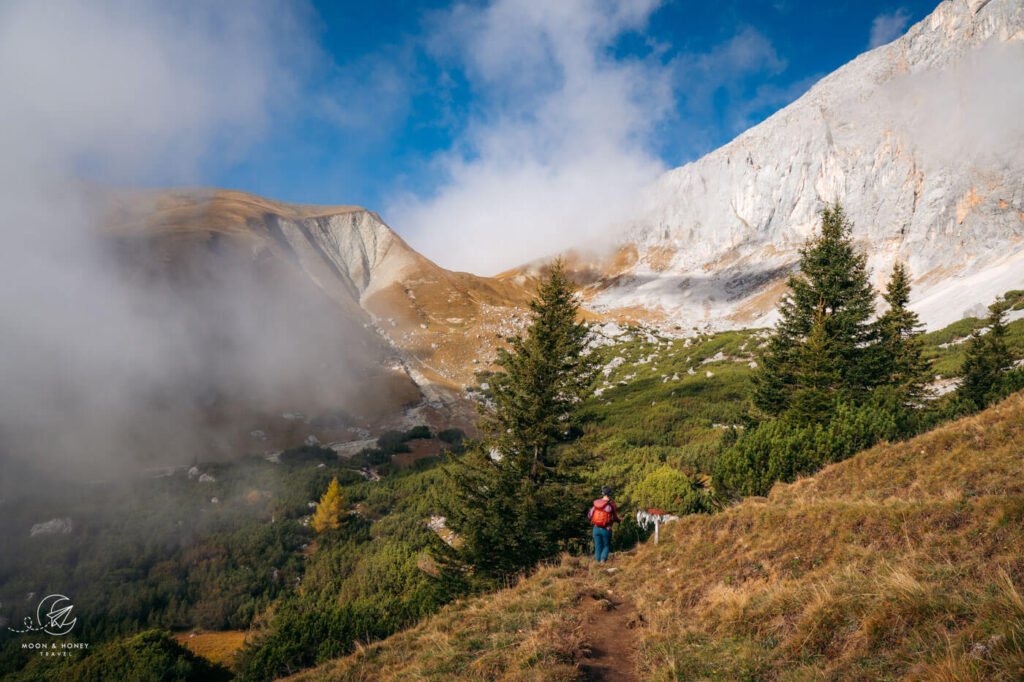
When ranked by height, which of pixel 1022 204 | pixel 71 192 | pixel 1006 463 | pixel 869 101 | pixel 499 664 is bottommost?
pixel 499 664

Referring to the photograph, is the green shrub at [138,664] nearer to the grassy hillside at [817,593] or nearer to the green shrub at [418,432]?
the grassy hillside at [817,593]

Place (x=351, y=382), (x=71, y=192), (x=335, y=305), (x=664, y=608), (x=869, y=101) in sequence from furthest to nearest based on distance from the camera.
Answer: (x=869, y=101) < (x=335, y=305) < (x=351, y=382) < (x=71, y=192) < (x=664, y=608)

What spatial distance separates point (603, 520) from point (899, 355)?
18.8 metres

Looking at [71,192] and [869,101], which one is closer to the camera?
[71,192]

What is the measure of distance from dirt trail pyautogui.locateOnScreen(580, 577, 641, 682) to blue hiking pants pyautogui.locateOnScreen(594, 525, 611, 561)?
221 centimetres

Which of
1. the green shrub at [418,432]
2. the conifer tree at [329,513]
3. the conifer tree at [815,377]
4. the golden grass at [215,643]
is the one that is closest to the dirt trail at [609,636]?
the conifer tree at [815,377]

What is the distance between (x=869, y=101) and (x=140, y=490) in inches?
5256

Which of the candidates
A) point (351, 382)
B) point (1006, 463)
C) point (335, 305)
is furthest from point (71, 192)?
point (1006, 463)

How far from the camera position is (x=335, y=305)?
7150 centimetres

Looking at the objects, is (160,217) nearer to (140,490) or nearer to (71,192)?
(71,192)

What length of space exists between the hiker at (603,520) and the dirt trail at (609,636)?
2132 mm

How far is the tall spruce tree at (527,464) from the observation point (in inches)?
526

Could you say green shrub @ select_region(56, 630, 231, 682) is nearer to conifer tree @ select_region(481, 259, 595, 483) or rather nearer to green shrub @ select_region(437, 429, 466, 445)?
conifer tree @ select_region(481, 259, 595, 483)

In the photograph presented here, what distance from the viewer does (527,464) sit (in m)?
14.5
